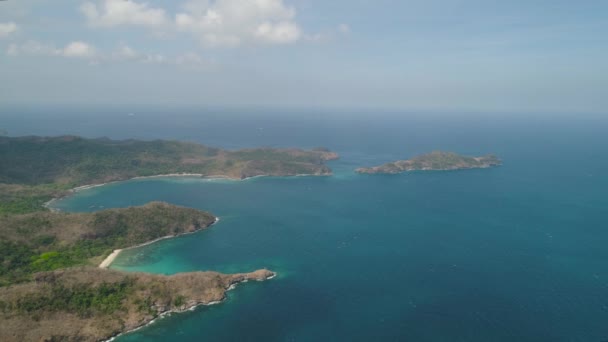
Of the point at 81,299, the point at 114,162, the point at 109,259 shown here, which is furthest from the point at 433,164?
the point at 81,299

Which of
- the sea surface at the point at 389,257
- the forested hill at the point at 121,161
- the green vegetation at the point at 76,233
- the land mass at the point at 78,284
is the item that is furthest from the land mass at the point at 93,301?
the forested hill at the point at 121,161

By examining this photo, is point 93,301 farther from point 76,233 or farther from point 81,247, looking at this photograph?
point 76,233

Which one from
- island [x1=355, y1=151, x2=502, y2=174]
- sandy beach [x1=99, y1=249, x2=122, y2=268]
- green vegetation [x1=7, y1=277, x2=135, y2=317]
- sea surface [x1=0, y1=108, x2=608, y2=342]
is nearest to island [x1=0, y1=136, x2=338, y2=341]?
green vegetation [x1=7, y1=277, x2=135, y2=317]

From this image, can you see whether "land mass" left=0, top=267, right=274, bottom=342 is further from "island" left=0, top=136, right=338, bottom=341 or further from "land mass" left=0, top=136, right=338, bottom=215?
"land mass" left=0, top=136, right=338, bottom=215

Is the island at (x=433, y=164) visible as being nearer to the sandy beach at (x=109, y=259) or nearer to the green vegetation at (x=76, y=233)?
the green vegetation at (x=76, y=233)

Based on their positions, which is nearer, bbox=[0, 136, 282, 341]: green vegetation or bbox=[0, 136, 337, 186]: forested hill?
bbox=[0, 136, 282, 341]: green vegetation
